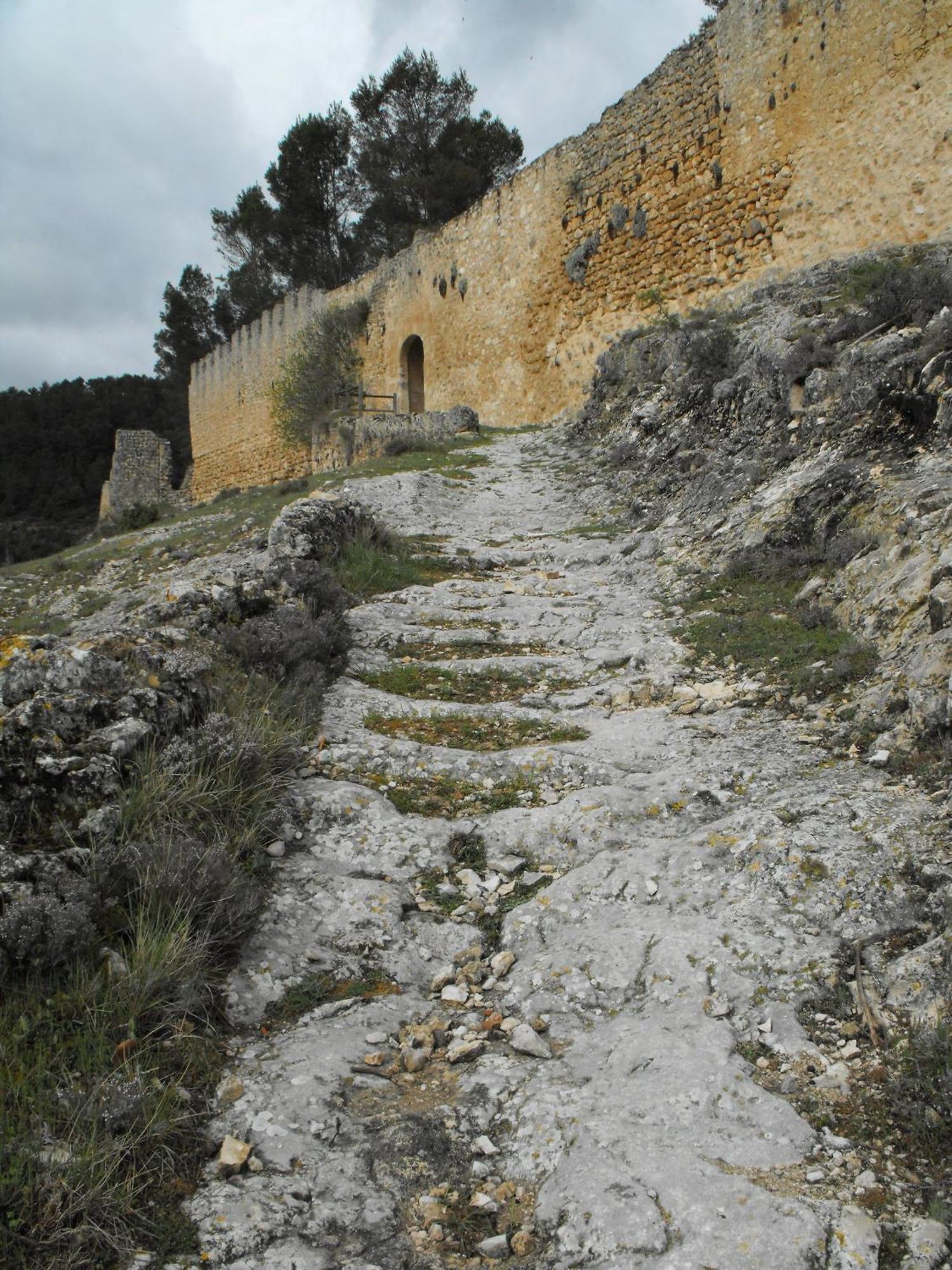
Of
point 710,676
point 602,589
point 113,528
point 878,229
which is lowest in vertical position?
point 710,676

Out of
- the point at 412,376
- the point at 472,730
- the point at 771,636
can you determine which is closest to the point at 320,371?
the point at 412,376

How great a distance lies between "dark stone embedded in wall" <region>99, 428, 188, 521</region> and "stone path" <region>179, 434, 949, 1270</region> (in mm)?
34737

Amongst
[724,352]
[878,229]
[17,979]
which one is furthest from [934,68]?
[17,979]

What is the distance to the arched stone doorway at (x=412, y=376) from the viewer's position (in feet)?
80.7

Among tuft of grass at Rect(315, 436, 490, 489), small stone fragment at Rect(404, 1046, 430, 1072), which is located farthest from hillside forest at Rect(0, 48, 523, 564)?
small stone fragment at Rect(404, 1046, 430, 1072)

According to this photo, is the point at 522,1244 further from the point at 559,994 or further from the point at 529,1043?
the point at 559,994

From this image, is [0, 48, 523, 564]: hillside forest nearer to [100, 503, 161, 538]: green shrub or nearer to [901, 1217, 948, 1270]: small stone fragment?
[100, 503, 161, 538]: green shrub

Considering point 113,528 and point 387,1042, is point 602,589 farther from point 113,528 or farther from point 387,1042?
point 113,528

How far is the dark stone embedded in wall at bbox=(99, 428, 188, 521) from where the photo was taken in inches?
1422

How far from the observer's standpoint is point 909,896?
2732 mm

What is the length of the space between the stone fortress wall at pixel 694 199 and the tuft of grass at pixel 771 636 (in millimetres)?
8046

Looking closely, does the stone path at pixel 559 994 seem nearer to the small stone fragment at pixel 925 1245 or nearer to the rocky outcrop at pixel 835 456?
the small stone fragment at pixel 925 1245

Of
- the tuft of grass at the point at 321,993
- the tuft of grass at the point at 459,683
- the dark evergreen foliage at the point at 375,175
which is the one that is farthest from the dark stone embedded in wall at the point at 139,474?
the tuft of grass at the point at 321,993

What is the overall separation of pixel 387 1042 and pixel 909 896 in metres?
1.76
